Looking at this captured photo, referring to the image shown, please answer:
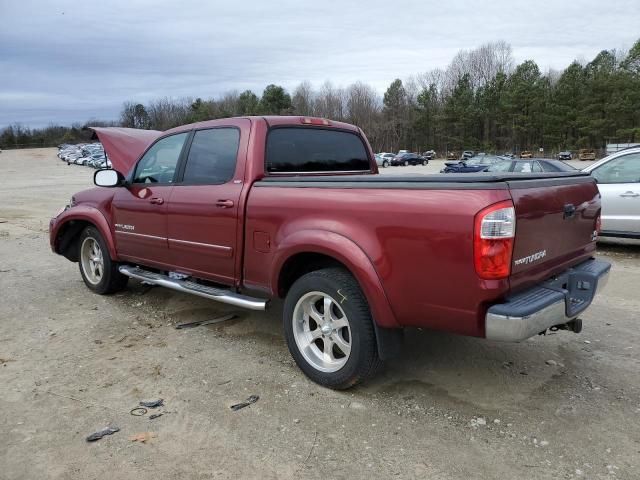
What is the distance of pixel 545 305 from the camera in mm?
3037

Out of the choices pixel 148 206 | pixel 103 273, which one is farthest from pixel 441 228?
pixel 103 273

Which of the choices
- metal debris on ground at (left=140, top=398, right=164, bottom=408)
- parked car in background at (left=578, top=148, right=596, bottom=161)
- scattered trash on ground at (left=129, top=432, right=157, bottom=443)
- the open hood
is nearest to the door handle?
metal debris on ground at (left=140, top=398, right=164, bottom=408)

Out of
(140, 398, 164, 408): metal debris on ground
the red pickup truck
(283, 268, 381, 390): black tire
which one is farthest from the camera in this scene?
(140, 398, 164, 408): metal debris on ground

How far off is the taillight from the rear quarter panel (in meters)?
0.04

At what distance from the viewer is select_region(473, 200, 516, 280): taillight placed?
2811 mm

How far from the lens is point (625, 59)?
6372 cm

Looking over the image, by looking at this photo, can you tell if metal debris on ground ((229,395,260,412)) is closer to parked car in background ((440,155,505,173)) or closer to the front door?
the front door

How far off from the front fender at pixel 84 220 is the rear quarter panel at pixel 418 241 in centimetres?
300

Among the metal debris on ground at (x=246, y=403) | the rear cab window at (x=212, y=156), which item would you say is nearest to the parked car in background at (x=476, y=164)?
the rear cab window at (x=212, y=156)

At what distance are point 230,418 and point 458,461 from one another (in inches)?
55.7

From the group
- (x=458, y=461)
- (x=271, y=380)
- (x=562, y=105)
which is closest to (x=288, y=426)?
(x=271, y=380)

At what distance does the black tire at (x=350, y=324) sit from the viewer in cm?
343

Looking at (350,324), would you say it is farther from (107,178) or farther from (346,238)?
(107,178)

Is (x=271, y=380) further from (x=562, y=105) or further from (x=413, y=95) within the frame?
(x=413, y=95)
